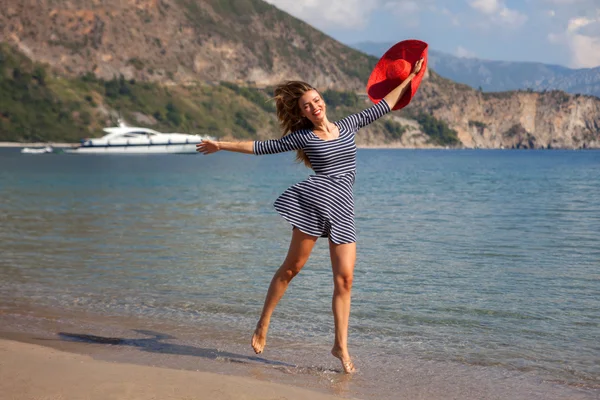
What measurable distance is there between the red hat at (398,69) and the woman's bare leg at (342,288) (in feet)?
4.33

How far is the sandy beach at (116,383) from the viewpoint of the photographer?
507 centimetres

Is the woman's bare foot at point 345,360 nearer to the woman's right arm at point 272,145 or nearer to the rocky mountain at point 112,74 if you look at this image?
the woman's right arm at point 272,145

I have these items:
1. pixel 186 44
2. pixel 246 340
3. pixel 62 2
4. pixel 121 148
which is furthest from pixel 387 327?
pixel 186 44

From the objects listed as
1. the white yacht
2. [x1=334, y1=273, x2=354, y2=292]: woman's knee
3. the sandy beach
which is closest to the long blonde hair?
[x1=334, y1=273, x2=354, y2=292]: woman's knee

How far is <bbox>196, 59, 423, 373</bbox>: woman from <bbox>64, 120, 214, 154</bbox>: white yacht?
108 meters

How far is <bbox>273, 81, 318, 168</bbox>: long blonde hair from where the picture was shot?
6062mm

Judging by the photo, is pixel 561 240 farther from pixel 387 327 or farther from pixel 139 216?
pixel 139 216

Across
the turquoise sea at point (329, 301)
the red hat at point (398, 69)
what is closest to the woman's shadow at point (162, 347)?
the turquoise sea at point (329, 301)

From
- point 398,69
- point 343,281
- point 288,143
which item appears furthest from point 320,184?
point 398,69

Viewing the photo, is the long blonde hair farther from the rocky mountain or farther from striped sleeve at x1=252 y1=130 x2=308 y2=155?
the rocky mountain

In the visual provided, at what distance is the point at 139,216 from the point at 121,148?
309 ft

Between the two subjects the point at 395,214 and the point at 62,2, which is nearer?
the point at 395,214

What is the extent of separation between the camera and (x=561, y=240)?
627 inches

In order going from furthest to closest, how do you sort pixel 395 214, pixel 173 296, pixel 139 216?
pixel 395 214
pixel 139 216
pixel 173 296
